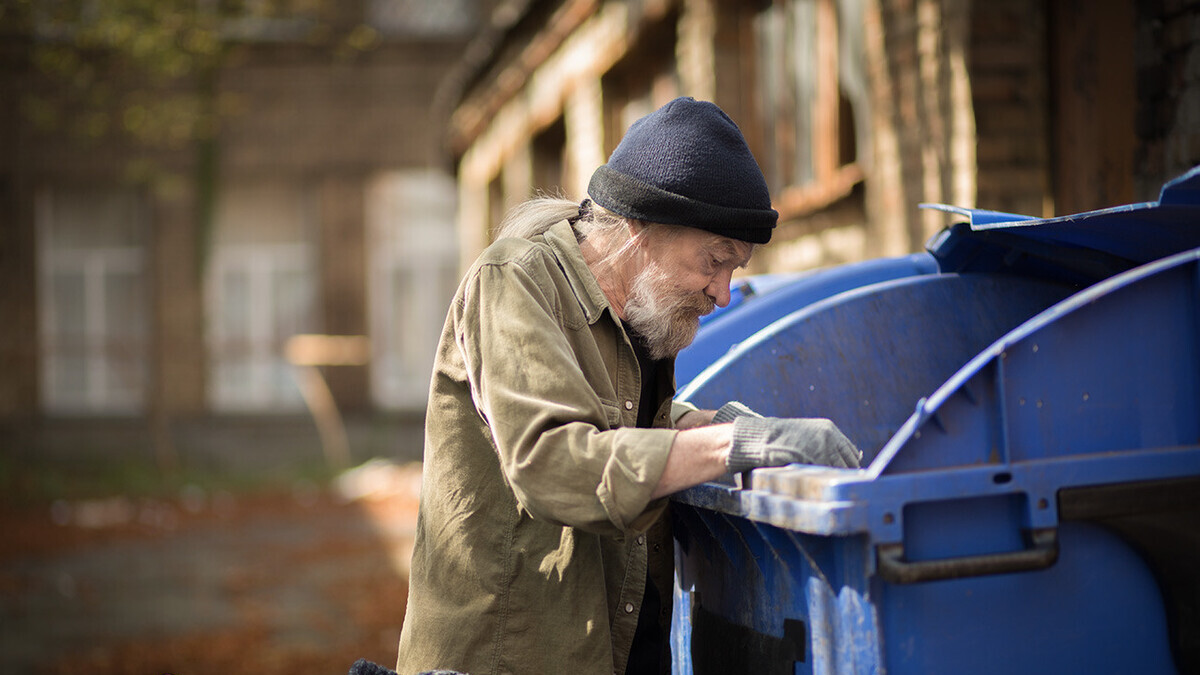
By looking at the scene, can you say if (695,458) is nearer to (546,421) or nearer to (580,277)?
(546,421)

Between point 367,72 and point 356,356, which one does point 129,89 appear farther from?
point 356,356

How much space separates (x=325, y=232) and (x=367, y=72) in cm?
251

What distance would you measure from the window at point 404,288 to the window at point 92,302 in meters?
3.42

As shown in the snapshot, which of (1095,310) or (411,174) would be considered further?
(411,174)

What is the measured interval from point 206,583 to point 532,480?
5.83 m

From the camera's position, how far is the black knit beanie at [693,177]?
6.57 ft

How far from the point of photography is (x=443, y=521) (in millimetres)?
1973

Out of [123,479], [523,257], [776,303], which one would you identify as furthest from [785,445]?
[123,479]

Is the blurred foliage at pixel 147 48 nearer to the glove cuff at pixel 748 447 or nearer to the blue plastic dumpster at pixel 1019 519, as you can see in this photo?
the glove cuff at pixel 748 447

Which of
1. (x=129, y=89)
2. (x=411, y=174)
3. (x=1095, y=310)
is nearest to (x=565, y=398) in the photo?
(x=1095, y=310)

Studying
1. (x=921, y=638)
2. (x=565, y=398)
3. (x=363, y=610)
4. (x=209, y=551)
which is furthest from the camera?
(x=209, y=551)

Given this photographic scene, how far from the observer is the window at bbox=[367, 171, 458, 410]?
16312 millimetres

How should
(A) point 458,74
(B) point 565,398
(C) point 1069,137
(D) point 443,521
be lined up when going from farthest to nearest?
(A) point 458,74 < (C) point 1069,137 < (D) point 443,521 < (B) point 565,398

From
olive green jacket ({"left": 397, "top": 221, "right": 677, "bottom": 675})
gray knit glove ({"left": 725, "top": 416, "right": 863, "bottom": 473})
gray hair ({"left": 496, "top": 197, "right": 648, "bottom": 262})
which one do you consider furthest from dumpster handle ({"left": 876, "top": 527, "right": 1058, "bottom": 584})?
gray hair ({"left": 496, "top": 197, "right": 648, "bottom": 262})
